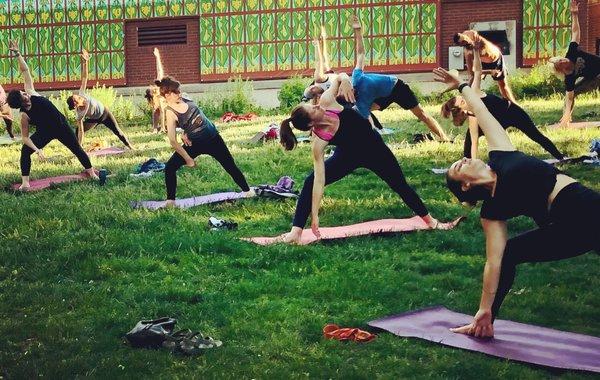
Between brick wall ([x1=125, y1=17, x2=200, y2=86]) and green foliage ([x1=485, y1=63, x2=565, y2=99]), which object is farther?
brick wall ([x1=125, y1=17, x2=200, y2=86])

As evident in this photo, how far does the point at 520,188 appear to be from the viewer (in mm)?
5090

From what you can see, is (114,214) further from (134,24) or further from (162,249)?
(134,24)

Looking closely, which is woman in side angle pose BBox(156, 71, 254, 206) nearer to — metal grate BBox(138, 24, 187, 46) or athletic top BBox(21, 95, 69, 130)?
athletic top BBox(21, 95, 69, 130)

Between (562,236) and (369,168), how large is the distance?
10.3 feet

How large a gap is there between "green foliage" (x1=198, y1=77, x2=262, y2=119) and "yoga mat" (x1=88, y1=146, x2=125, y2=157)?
12.9ft

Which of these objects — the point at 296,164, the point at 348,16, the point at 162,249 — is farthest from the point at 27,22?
the point at 162,249

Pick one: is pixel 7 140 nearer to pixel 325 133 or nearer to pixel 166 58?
pixel 166 58

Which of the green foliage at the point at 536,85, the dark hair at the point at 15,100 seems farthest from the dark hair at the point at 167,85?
the green foliage at the point at 536,85

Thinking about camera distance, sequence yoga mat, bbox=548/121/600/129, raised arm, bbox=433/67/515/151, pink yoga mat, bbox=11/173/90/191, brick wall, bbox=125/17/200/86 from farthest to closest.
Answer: brick wall, bbox=125/17/200/86
yoga mat, bbox=548/121/600/129
pink yoga mat, bbox=11/173/90/191
raised arm, bbox=433/67/515/151

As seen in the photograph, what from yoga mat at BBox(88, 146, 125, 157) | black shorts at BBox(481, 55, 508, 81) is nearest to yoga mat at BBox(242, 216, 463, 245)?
black shorts at BBox(481, 55, 508, 81)

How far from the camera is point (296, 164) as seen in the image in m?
12.0

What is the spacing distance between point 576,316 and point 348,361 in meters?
1.74

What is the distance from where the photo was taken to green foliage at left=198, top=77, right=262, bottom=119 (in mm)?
19688

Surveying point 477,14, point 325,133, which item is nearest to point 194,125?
point 325,133
